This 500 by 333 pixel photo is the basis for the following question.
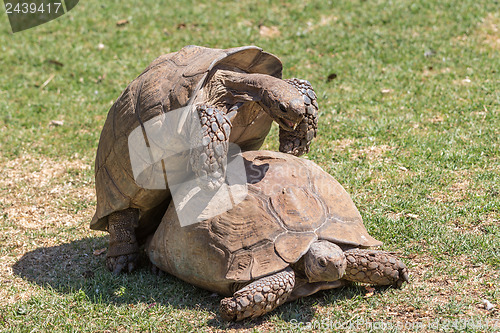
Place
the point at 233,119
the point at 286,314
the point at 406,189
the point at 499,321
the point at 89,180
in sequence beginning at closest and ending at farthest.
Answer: the point at 499,321, the point at 286,314, the point at 233,119, the point at 406,189, the point at 89,180

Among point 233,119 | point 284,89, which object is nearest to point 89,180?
point 233,119

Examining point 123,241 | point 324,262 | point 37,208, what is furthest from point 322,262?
point 37,208

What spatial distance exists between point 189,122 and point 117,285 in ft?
4.23

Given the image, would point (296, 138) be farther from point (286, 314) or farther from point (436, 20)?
point (436, 20)

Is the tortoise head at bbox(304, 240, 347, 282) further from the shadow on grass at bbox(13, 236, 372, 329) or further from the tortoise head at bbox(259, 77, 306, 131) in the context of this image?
the tortoise head at bbox(259, 77, 306, 131)

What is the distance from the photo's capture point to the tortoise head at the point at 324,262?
3375 mm

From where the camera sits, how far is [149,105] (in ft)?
12.9

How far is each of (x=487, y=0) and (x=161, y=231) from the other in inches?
290

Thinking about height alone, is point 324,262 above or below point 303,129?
below

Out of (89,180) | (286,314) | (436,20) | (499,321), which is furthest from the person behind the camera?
(436,20)

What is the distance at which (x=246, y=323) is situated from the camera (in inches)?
137

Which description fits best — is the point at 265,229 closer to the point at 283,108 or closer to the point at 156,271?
the point at 283,108

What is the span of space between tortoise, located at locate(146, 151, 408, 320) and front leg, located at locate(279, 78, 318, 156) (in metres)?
0.21

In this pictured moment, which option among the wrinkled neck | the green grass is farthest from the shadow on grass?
the wrinkled neck
